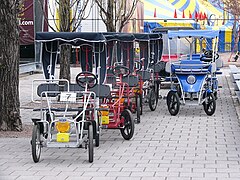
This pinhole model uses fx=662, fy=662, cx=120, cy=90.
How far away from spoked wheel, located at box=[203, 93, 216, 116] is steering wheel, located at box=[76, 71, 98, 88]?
400 cm

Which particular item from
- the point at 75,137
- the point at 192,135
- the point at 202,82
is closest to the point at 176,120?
the point at 202,82

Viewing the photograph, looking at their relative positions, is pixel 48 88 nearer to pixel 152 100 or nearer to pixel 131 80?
pixel 131 80

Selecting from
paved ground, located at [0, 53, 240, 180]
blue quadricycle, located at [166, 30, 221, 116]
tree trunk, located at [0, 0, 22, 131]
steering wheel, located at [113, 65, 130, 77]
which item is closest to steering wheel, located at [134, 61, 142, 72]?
blue quadricycle, located at [166, 30, 221, 116]

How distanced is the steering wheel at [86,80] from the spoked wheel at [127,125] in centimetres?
75

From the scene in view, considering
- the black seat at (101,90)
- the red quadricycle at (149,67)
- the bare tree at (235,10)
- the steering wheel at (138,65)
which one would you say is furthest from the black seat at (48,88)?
the bare tree at (235,10)

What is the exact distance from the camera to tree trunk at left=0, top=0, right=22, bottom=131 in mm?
11648

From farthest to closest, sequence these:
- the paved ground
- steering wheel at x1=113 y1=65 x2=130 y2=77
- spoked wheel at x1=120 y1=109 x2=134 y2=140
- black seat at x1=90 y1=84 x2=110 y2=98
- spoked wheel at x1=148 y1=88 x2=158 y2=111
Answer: spoked wheel at x1=148 y1=88 x2=158 y2=111 < steering wheel at x1=113 y1=65 x2=130 y2=77 < spoked wheel at x1=120 y1=109 x2=134 y2=140 < black seat at x1=90 y1=84 x2=110 y2=98 < the paved ground

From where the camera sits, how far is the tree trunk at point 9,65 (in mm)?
11648

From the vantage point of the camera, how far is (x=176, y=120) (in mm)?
13789

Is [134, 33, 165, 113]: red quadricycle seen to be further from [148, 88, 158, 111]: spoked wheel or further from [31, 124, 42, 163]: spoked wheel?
[31, 124, 42, 163]: spoked wheel

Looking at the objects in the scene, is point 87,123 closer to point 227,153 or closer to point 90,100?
point 90,100

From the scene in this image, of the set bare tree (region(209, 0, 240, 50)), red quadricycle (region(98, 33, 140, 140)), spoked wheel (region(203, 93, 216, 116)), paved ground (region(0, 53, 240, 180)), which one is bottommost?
paved ground (region(0, 53, 240, 180))

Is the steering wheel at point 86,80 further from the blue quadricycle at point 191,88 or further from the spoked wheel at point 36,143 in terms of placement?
the blue quadricycle at point 191,88

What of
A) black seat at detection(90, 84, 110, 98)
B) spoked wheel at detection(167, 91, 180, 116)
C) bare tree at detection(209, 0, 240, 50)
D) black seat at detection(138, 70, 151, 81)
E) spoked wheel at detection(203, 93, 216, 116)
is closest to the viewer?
black seat at detection(90, 84, 110, 98)
